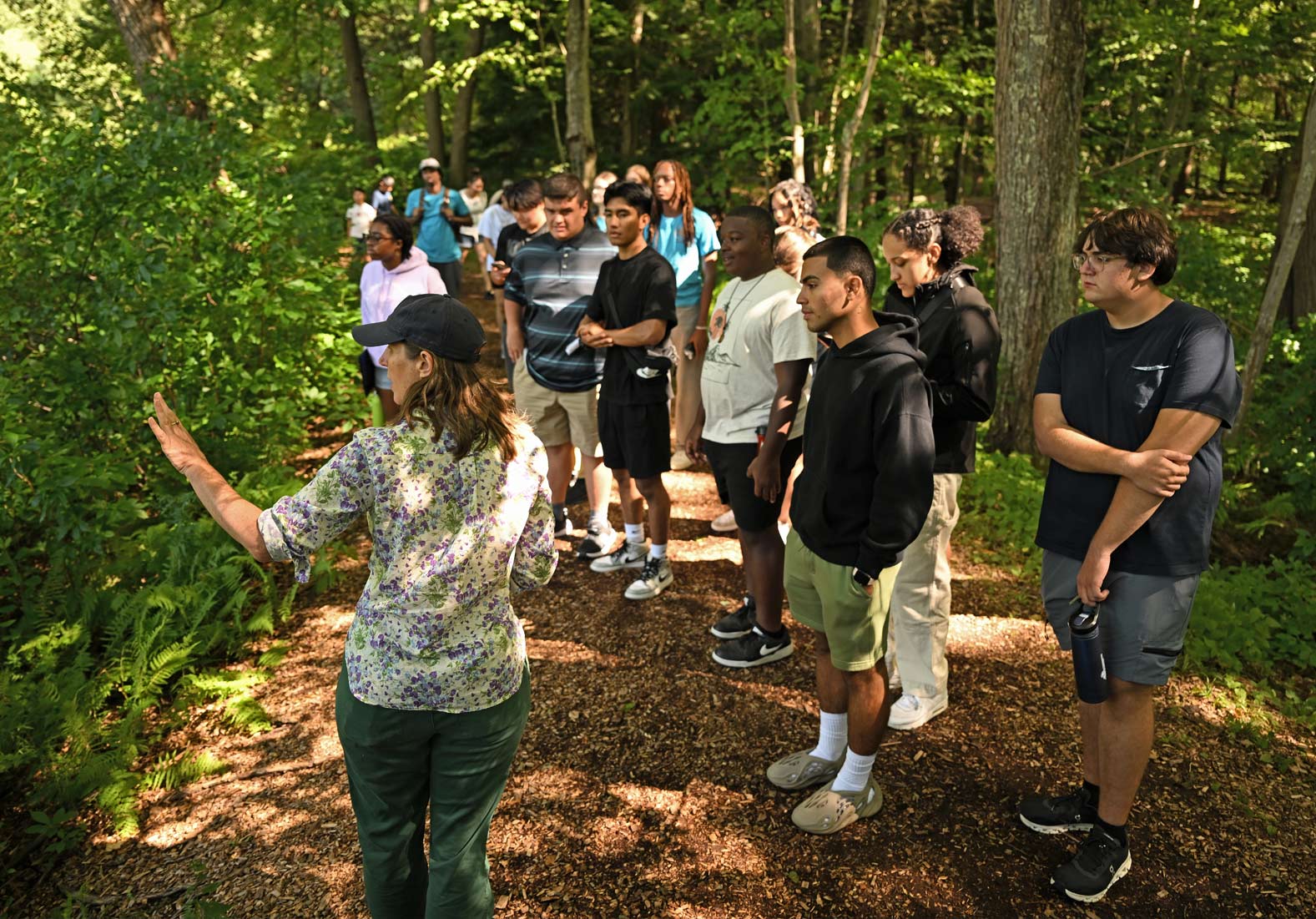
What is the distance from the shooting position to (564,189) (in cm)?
524

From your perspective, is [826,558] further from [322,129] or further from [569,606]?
[322,129]

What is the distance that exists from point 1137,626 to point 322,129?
19486 millimetres

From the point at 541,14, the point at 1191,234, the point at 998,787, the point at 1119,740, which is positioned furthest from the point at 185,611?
the point at 541,14

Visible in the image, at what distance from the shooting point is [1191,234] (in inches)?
407

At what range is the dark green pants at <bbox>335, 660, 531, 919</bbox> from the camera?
2320mm

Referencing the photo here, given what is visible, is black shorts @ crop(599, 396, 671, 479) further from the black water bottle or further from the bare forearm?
the bare forearm

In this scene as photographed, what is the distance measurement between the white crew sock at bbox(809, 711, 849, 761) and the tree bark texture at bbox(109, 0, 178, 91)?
9.51 m

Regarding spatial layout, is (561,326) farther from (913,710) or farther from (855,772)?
(855,772)

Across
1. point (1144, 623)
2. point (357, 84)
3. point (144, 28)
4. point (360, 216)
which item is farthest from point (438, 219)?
point (357, 84)

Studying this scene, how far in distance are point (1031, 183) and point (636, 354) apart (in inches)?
141

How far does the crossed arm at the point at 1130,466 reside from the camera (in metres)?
2.67

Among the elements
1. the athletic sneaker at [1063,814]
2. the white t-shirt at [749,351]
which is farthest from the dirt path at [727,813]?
the white t-shirt at [749,351]

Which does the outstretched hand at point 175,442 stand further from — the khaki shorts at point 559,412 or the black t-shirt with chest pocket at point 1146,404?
the khaki shorts at point 559,412

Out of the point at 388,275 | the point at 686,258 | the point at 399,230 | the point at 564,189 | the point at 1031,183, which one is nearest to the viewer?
the point at 564,189
